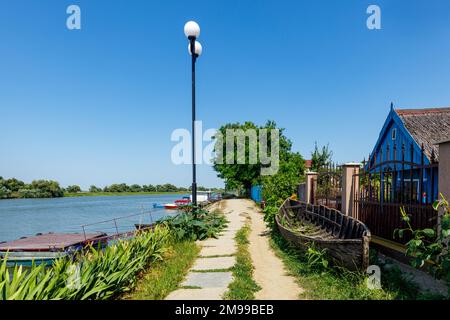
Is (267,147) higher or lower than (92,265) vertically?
higher

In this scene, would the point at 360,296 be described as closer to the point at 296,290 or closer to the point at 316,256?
the point at 296,290

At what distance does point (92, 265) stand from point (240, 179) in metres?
38.1

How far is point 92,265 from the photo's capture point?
4.42 meters

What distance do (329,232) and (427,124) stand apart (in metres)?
8.18

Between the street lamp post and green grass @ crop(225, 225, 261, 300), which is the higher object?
the street lamp post

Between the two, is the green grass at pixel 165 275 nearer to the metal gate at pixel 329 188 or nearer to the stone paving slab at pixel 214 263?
the stone paving slab at pixel 214 263

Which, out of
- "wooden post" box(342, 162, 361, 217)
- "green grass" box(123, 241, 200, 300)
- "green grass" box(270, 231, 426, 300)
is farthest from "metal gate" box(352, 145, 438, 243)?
"green grass" box(123, 241, 200, 300)

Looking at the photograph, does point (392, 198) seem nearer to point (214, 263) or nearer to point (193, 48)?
point (214, 263)

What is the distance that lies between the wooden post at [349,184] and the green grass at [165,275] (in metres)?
4.18

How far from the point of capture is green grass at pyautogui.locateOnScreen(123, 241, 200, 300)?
4.65 metres

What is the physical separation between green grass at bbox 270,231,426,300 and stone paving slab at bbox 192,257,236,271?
4.19 feet

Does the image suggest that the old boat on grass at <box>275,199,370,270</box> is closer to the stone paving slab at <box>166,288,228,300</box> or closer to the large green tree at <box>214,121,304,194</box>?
the stone paving slab at <box>166,288,228,300</box>

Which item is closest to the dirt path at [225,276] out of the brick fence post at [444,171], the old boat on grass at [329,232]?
the old boat on grass at [329,232]
